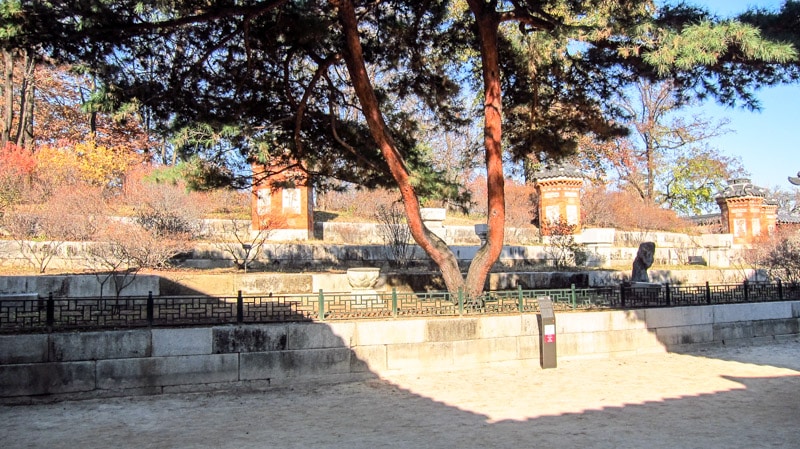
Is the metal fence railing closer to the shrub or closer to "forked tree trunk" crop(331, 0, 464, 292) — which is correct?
"forked tree trunk" crop(331, 0, 464, 292)

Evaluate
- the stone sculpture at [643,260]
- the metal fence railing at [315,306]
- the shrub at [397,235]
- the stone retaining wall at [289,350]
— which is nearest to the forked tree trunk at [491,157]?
the metal fence railing at [315,306]

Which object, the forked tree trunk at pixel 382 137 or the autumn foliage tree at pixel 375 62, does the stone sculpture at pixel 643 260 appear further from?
the forked tree trunk at pixel 382 137

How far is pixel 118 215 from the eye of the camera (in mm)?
15359

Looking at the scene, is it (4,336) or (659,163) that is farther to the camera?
(659,163)

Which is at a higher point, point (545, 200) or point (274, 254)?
point (545, 200)

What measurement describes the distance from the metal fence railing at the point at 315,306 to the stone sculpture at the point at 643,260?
1.60 meters

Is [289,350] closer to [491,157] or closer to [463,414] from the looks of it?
[463,414]

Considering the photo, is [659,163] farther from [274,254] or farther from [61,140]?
[61,140]

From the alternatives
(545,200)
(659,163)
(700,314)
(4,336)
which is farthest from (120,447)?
(659,163)

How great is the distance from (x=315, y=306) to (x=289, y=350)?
232 cm

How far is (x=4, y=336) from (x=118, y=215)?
347 inches

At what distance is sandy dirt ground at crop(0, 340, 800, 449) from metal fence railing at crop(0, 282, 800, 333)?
1.12 metres

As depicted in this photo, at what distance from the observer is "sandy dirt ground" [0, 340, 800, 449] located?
18.8 feet

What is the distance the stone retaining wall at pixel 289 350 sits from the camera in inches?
286
